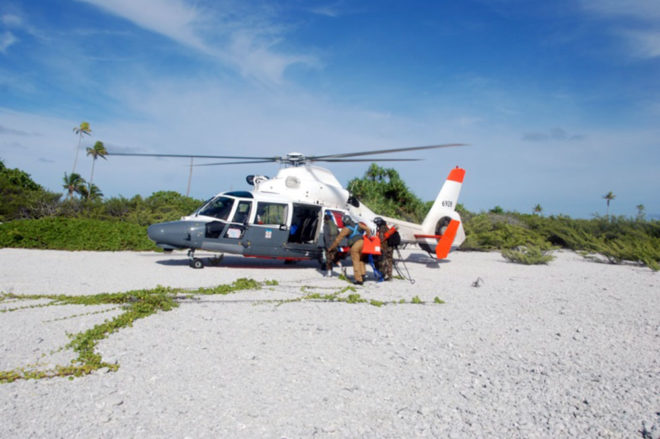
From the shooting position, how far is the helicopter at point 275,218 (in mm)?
11234

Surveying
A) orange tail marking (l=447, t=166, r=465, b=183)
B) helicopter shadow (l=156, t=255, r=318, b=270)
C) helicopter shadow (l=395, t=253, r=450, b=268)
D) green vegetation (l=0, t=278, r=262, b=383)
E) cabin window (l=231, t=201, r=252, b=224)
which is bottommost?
green vegetation (l=0, t=278, r=262, b=383)

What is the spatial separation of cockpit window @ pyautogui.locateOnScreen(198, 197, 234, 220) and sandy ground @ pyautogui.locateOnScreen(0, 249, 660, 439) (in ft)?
12.3

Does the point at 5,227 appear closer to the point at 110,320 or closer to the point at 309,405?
the point at 110,320

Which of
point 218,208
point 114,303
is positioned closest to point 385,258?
point 218,208

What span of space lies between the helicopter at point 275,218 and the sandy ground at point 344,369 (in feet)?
10.7

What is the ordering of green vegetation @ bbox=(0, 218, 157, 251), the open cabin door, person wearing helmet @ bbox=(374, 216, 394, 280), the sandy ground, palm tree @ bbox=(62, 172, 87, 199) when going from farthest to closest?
palm tree @ bbox=(62, 172, 87, 199)
green vegetation @ bbox=(0, 218, 157, 251)
the open cabin door
person wearing helmet @ bbox=(374, 216, 394, 280)
the sandy ground

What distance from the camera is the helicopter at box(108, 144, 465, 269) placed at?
36.9 feet

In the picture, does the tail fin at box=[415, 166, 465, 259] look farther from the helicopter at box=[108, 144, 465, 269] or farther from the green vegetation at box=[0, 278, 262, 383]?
the green vegetation at box=[0, 278, 262, 383]

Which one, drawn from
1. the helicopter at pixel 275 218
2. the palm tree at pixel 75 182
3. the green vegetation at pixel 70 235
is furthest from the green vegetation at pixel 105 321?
the palm tree at pixel 75 182

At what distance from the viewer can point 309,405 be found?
3.36m

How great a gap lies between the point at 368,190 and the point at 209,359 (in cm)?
2395

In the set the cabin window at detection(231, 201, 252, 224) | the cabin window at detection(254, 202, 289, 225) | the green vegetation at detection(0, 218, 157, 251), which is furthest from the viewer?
the green vegetation at detection(0, 218, 157, 251)

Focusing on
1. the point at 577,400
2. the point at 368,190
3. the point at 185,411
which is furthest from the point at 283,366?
the point at 368,190

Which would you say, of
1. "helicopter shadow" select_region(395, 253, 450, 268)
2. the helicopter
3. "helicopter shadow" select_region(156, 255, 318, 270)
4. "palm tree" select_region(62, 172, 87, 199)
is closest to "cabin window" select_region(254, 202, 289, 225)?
the helicopter
